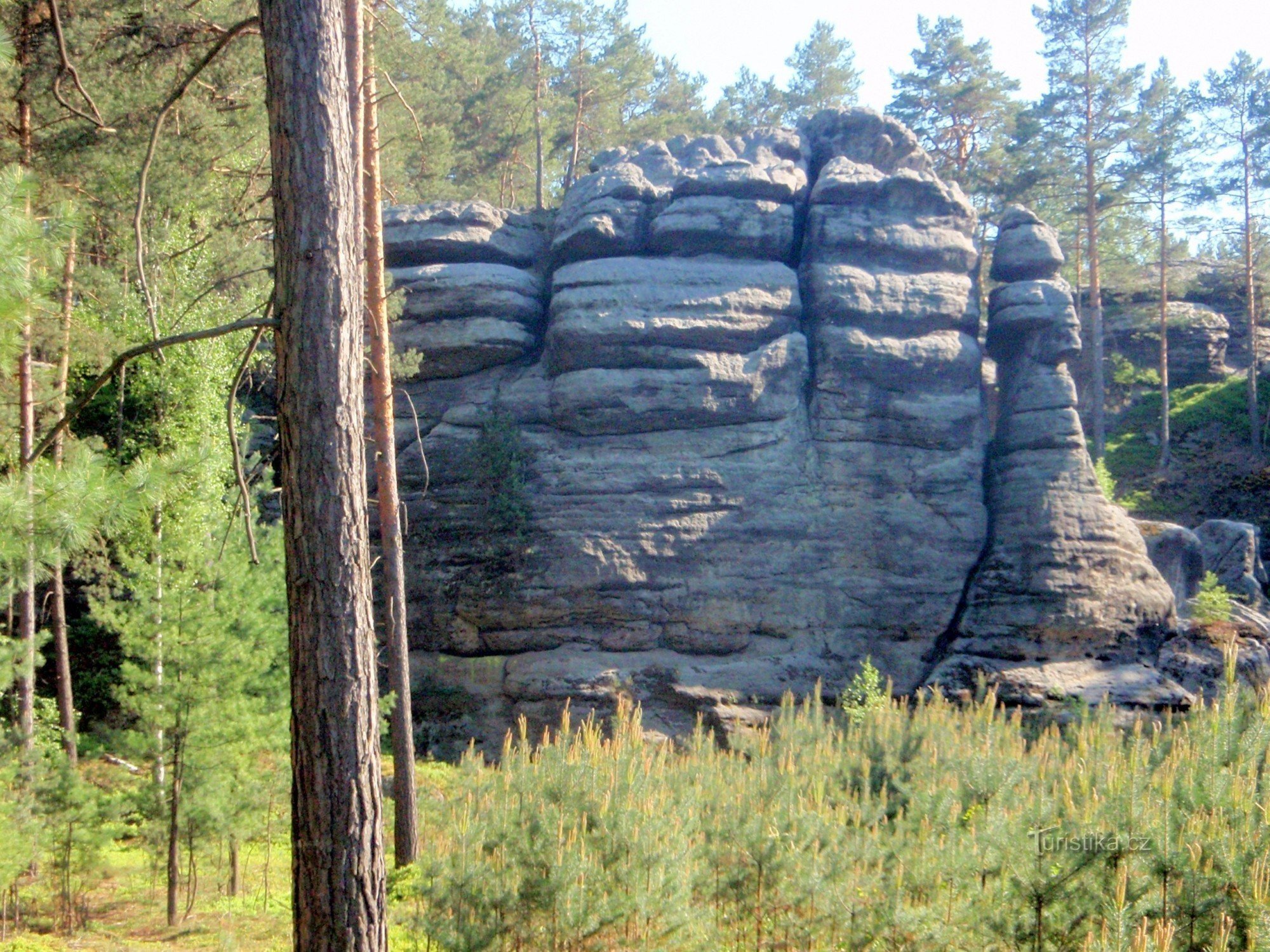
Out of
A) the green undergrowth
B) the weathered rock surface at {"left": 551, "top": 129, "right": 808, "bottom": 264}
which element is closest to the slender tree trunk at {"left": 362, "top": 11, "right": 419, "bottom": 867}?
the weathered rock surface at {"left": 551, "top": 129, "right": 808, "bottom": 264}

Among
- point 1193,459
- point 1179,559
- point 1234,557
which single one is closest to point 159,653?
point 1179,559

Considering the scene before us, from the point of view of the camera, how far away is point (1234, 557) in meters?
18.7

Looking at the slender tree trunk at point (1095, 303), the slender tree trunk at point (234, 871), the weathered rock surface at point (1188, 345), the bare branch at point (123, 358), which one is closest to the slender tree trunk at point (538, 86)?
the slender tree trunk at point (1095, 303)

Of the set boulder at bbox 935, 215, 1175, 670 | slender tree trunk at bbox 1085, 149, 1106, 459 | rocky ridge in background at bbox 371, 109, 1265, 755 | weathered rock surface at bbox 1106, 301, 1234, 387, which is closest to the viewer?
boulder at bbox 935, 215, 1175, 670

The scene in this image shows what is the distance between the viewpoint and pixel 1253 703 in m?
7.09

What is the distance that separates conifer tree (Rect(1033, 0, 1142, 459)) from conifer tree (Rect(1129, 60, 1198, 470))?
0.60 meters

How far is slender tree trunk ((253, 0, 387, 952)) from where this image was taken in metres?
4.01

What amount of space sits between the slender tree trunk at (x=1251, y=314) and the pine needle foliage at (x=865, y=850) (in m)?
21.0

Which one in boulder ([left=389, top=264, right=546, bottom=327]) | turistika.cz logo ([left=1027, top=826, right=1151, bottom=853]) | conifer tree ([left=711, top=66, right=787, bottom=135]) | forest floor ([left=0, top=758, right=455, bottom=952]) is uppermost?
conifer tree ([left=711, top=66, right=787, bottom=135])

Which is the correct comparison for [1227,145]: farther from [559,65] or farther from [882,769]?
[882,769]

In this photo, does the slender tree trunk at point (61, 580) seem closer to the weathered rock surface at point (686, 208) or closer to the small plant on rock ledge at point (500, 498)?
the small plant on rock ledge at point (500, 498)

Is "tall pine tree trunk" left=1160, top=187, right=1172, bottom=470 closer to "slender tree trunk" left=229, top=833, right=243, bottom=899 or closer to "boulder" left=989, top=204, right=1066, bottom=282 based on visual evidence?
"boulder" left=989, top=204, right=1066, bottom=282

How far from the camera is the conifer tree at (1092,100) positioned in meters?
24.1

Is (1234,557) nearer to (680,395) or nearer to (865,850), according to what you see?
(680,395)
